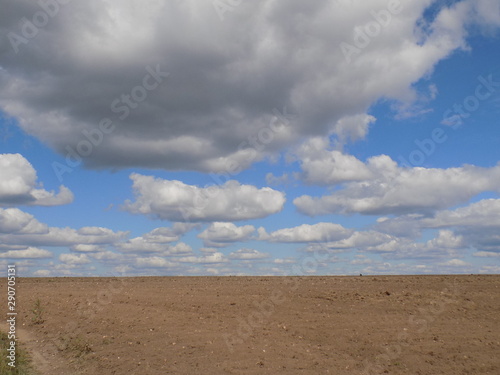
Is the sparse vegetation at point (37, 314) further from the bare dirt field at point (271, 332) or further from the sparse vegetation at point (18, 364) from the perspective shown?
the sparse vegetation at point (18, 364)

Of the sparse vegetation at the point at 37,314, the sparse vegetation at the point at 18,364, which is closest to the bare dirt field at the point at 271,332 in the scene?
the sparse vegetation at the point at 37,314

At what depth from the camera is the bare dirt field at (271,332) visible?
738 inches

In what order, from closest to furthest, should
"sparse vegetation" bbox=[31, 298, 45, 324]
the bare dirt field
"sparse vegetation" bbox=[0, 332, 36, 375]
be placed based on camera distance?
the bare dirt field, "sparse vegetation" bbox=[0, 332, 36, 375], "sparse vegetation" bbox=[31, 298, 45, 324]

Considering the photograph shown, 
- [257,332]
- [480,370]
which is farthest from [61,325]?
[480,370]

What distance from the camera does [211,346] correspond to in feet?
68.4

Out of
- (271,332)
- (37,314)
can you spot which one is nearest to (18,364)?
(37,314)

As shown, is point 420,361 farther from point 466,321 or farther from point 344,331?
point 466,321

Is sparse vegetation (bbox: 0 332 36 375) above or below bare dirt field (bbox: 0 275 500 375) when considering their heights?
below

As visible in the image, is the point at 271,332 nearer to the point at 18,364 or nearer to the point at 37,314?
the point at 18,364

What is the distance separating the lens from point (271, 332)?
22703 millimetres

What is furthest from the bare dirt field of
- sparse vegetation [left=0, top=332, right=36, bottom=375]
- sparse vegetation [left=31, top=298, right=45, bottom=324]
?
sparse vegetation [left=0, top=332, right=36, bottom=375]

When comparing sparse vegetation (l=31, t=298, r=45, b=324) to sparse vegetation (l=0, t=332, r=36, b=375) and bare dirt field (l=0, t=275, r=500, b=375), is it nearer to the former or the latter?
bare dirt field (l=0, t=275, r=500, b=375)

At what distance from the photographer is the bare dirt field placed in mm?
18734

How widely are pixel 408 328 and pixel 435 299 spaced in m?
6.30
